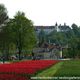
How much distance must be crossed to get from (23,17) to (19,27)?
3611 mm

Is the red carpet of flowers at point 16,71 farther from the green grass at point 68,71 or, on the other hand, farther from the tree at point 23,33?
the tree at point 23,33

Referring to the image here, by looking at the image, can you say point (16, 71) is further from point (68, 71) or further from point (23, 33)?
point (23, 33)

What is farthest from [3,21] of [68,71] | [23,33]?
[68,71]

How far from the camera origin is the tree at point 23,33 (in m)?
107

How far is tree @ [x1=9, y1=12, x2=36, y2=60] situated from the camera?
107 meters

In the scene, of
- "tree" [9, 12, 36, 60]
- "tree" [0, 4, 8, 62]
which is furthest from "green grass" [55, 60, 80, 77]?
"tree" [9, 12, 36, 60]

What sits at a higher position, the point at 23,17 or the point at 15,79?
the point at 23,17

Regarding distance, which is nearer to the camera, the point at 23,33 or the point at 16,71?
the point at 16,71

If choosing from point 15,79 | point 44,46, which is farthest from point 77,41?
point 15,79

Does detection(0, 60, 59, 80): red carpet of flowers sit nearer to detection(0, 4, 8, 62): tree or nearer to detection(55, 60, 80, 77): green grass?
detection(55, 60, 80, 77): green grass

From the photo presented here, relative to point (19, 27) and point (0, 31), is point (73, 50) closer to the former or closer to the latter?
point (19, 27)

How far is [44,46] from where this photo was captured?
191 meters

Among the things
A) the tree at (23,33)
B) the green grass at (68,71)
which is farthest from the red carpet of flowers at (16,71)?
the tree at (23,33)

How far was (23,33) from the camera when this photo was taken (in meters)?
109
